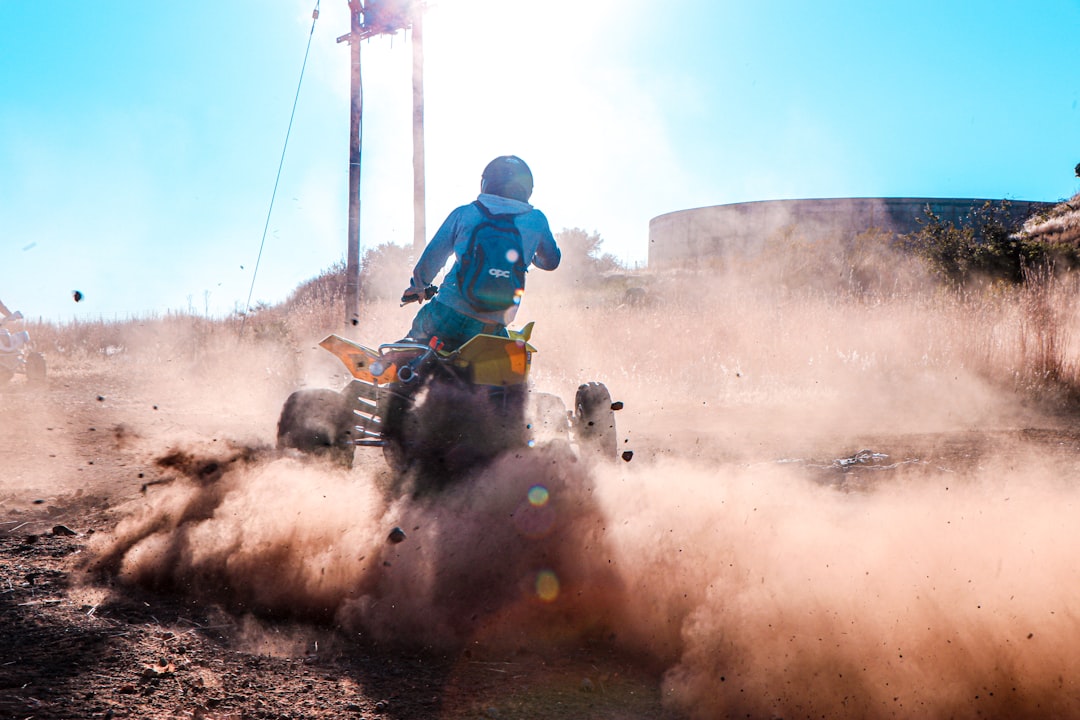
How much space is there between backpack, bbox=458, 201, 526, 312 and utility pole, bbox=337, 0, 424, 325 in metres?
11.2

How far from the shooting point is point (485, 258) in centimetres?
460

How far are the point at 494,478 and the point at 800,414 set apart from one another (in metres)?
7.04

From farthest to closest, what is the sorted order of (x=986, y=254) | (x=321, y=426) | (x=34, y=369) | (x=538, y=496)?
(x=986, y=254) → (x=34, y=369) → (x=321, y=426) → (x=538, y=496)

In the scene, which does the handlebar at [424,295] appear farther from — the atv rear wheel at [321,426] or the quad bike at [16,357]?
the quad bike at [16,357]

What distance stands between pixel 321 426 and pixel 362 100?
12.0 metres

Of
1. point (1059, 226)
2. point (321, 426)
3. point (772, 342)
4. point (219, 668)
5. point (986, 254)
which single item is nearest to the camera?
point (219, 668)

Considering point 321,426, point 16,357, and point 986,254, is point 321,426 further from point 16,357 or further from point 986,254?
point 986,254

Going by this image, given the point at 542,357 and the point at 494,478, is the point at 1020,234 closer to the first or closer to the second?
the point at 542,357

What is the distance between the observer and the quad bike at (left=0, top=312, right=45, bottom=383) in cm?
1248

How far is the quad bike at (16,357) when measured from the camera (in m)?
12.5

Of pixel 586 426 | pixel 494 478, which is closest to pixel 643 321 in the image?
pixel 586 426

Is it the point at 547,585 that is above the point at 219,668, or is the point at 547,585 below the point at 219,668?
above

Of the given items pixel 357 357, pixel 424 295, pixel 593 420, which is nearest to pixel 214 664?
pixel 357 357

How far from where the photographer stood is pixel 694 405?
11.8 metres
